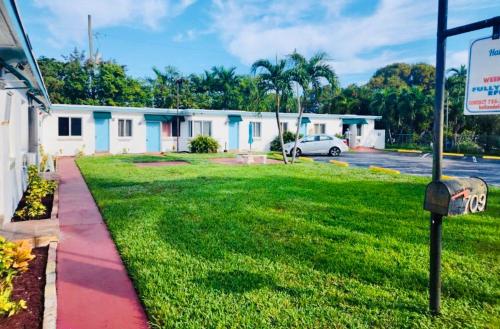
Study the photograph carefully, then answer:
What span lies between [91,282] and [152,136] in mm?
20446

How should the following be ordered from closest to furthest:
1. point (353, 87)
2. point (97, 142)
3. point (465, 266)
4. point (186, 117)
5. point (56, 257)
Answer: point (465, 266) < point (56, 257) < point (97, 142) < point (186, 117) < point (353, 87)

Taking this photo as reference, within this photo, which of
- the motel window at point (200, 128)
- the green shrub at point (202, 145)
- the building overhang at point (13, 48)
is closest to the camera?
the building overhang at point (13, 48)

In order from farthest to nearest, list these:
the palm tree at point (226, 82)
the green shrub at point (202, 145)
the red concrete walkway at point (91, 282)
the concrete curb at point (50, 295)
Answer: the palm tree at point (226, 82)
the green shrub at point (202, 145)
the red concrete walkway at point (91, 282)
the concrete curb at point (50, 295)

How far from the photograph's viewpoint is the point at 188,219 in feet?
20.3

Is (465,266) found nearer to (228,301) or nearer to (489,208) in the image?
(228,301)

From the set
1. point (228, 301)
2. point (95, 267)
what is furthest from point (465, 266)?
point (95, 267)

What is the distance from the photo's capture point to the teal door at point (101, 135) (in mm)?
21281

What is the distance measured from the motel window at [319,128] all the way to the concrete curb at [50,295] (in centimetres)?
2560

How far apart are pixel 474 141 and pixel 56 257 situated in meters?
28.4

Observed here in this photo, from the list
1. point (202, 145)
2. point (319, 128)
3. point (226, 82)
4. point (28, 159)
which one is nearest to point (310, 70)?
point (202, 145)

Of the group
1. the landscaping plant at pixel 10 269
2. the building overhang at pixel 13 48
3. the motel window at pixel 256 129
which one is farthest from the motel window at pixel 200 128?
the landscaping plant at pixel 10 269

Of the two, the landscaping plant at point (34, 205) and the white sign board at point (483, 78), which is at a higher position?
the white sign board at point (483, 78)

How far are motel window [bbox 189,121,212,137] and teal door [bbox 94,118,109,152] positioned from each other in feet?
17.7

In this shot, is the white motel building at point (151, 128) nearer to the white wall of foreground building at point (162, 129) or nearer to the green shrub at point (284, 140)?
the white wall of foreground building at point (162, 129)
